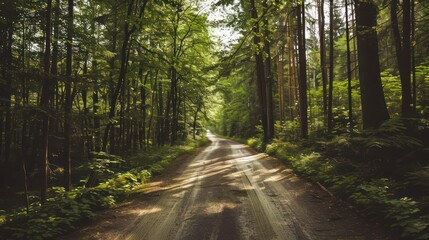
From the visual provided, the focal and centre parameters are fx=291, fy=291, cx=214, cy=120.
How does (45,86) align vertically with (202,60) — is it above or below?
below

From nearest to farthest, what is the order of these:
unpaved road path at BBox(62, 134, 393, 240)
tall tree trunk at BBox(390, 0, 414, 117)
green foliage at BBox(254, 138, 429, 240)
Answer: green foliage at BBox(254, 138, 429, 240), unpaved road path at BBox(62, 134, 393, 240), tall tree trunk at BBox(390, 0, 414, 117)

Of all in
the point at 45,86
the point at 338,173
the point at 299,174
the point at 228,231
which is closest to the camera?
the point at 228,231

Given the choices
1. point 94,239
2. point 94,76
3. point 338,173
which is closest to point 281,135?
point 338,173

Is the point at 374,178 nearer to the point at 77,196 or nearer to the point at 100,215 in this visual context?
the point at 100,215

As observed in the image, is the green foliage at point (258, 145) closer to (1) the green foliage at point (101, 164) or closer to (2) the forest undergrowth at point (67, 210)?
(2) the forest undergrowth at point (67, 210)

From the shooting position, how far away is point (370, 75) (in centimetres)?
1026

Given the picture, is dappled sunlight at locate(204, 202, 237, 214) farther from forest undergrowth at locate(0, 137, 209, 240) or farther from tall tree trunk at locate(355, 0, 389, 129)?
tall tree trunk at locate(355, 0, 389, 129)

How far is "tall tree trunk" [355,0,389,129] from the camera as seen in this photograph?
10.1 m

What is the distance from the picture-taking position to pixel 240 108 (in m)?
46.9

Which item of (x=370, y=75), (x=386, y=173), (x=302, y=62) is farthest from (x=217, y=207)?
(x=302, y=62)

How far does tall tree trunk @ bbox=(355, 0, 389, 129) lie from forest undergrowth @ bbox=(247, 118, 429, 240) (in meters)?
1.06

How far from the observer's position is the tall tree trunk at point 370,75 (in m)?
10.1

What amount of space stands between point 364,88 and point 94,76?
29.5ft

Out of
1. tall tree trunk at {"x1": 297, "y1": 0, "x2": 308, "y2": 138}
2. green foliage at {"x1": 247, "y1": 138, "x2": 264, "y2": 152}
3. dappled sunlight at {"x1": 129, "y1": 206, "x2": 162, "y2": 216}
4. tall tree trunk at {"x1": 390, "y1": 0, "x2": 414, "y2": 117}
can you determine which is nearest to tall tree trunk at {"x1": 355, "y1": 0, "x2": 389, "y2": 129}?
tall tree trunk at {"x1": 390, "y1": 0, "x2": 414, "y2": 117}
